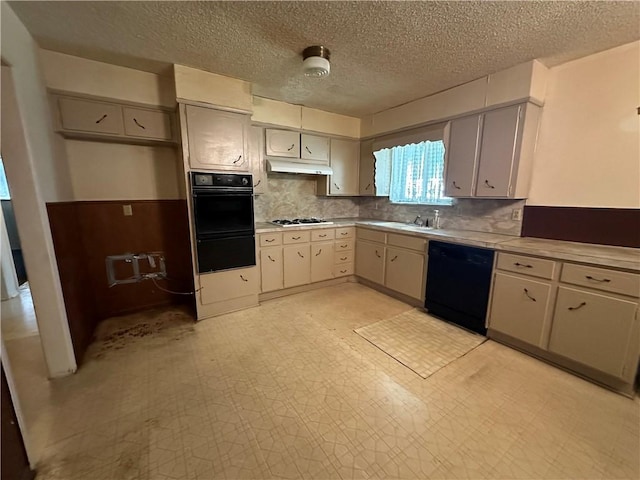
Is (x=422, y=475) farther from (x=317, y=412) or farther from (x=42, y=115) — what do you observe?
(x=42, y=115)

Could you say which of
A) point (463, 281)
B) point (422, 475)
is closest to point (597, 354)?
point (463, 281)

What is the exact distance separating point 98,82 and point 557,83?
403cm

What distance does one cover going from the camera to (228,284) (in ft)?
9.46

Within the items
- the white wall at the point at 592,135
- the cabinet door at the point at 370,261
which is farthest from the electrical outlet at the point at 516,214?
the cabinet door at the point at 370,261

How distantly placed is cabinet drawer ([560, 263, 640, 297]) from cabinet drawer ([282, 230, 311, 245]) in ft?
7.98

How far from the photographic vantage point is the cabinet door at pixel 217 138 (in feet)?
8.13

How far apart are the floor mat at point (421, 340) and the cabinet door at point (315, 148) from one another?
2288 mm

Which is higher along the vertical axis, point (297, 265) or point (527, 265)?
point (527, 265)

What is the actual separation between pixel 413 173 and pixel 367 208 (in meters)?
1.00

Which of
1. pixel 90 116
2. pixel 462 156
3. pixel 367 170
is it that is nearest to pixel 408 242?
pixel 462 156

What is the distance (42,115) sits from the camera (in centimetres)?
200

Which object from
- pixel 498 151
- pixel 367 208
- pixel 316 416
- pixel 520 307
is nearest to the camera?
pixel 316 416

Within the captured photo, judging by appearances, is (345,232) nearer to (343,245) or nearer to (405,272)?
(343,245)

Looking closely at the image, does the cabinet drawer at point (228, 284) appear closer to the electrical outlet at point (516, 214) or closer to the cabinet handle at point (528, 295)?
the cabinet handle at point (528, 295)
